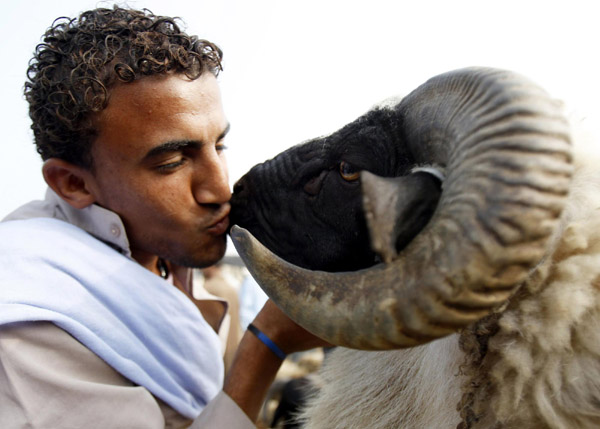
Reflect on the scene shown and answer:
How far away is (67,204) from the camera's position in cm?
208

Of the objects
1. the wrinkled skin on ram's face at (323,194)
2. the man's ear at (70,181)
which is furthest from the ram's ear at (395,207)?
the man's ear at (70,181)

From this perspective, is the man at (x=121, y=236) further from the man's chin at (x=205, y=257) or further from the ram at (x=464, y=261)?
the ram at (x=464, y=261)

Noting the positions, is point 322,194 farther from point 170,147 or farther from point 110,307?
point 110,307

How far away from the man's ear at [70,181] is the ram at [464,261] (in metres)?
0.97

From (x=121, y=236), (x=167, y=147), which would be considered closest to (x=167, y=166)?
(x=167, y=147)

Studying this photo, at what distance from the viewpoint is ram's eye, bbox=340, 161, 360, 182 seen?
1.73 meters

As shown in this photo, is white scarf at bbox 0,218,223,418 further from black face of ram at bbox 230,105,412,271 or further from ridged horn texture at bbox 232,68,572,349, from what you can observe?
ridged horn texture at bbox 232,68,572,349

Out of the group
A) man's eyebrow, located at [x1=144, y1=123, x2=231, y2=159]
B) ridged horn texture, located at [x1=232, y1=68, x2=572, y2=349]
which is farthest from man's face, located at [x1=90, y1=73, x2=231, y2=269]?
ridged horn texture, located at [x1=232, y1=68, x2=572, y2=349]

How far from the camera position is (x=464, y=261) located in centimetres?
90

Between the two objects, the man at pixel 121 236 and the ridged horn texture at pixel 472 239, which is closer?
the ridged horn texture at pixel 472 239

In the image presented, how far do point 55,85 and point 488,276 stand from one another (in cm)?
175

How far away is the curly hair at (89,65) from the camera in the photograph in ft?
5.88

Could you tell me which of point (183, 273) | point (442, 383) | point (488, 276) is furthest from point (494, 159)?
point (183, 273)

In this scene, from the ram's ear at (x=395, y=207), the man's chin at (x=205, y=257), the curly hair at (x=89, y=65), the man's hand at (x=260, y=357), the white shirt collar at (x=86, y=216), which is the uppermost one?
the curly hair at (x=89, y=65)
